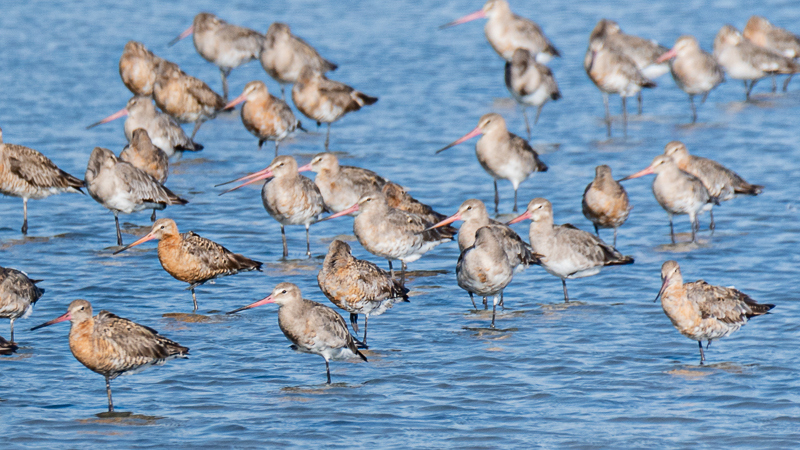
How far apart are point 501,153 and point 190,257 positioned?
5.09 metres

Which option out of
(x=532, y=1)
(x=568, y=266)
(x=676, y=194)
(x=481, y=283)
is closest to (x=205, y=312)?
(x=481, y=283)

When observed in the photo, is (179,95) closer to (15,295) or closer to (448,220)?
(448,220)

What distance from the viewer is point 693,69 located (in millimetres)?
19453

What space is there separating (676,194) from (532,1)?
53.8 ft

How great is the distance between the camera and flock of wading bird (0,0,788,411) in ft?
32.2

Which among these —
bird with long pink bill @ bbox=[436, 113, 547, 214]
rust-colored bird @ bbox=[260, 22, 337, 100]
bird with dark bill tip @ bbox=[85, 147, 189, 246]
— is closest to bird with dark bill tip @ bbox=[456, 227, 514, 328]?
bird with long pink bill @ bbox=[436, 113, 547, 214]

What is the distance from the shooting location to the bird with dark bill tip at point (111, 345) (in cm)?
896

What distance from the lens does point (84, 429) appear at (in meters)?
8.62

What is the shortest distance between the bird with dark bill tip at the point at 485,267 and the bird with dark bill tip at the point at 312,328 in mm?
1498

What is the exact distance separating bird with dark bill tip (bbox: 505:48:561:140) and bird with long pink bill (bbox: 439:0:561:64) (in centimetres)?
314

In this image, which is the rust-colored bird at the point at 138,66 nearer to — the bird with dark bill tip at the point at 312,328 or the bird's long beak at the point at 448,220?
the bird's long beak at the point at 448,220

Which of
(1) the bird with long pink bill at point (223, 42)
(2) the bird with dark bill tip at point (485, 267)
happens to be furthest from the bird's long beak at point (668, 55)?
(2) the bird with dark bill tip at point (485, 267)

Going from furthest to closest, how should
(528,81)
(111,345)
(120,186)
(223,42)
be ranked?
(223,42), (528,81), (120,186), (111,345)

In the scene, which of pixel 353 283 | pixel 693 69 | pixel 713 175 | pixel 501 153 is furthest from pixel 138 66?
pixel 353 283
